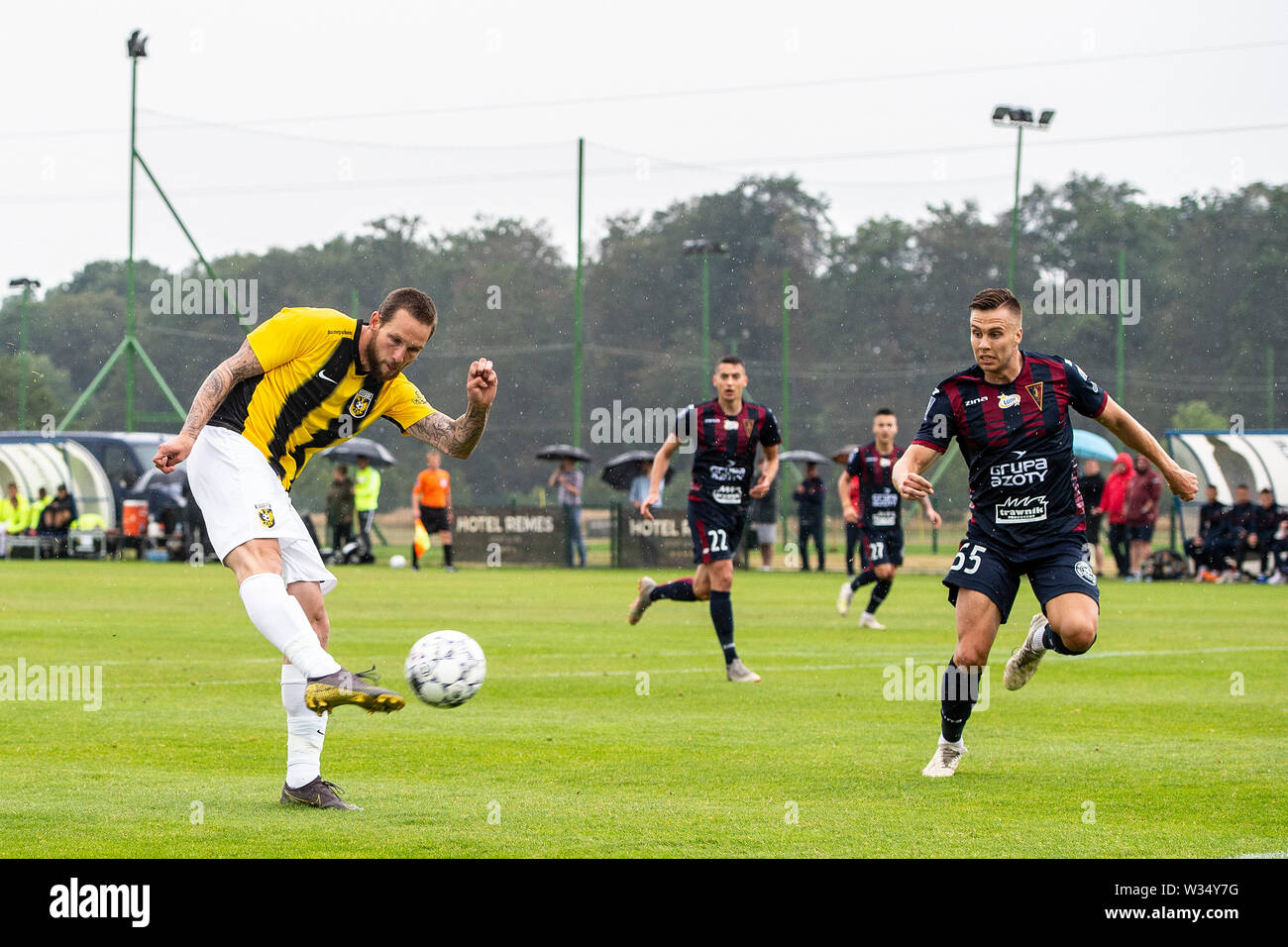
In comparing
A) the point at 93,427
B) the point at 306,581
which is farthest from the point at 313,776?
the point at 93,427

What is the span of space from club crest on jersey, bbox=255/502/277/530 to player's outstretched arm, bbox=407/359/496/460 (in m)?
0.73

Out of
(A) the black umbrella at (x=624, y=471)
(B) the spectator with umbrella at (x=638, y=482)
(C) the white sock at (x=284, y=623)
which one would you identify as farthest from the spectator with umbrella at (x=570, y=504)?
(C) the white sock at (x=284, y=623)

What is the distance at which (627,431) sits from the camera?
34.3 m

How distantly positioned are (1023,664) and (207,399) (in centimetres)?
409

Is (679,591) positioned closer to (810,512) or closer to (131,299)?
(810,512)

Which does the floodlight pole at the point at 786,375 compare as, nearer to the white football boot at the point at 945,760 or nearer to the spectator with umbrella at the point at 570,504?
the spectator with umbrella at the point at 570,504

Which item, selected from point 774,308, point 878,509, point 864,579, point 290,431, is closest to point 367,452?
point 774,308

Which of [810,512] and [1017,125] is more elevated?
[1017,125]

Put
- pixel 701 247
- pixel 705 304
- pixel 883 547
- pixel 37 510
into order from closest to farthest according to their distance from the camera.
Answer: pixel 883 547
pixel 37 510
pixel 701 247
pixel 705 304

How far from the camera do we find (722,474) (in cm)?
1216

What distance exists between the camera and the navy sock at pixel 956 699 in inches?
291

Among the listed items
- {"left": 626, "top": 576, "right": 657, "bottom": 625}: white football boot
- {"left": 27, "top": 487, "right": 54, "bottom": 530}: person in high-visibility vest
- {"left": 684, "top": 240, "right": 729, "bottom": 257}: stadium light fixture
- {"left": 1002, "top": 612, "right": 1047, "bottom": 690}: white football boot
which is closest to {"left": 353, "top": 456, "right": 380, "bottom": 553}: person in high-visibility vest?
{"left": 27, "top": 487, "right": 54, "bottom": 530}: person in high-visibility vest

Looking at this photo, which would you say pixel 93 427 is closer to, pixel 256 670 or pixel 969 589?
pixel 256 670
